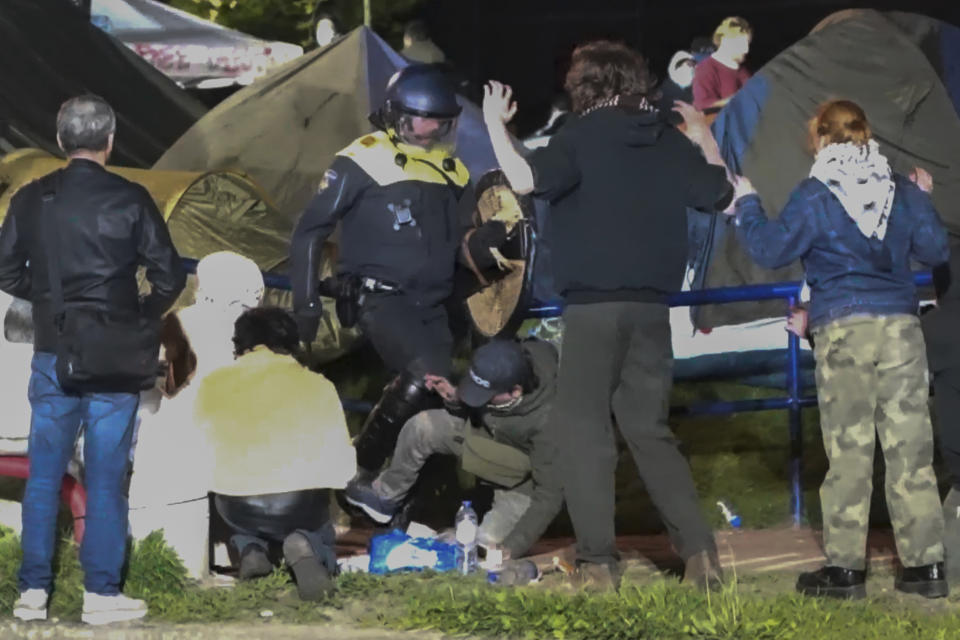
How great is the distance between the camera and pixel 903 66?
11422 mm

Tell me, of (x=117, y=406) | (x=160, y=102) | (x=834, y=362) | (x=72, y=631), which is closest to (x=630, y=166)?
(x=834, y=362)

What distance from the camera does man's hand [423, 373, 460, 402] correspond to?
284 inches

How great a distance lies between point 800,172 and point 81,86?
453 cm

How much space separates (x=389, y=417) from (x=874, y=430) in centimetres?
202

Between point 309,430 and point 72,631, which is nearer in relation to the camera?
point 72,631

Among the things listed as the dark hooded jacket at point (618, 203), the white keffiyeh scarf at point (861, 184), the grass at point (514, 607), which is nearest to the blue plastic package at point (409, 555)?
the grass at point (514, 607)

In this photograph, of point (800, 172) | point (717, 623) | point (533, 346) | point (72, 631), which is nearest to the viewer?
point (717, 623)

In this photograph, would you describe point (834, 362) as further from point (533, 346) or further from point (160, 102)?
point (160, 102)

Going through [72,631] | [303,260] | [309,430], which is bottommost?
[72,631]

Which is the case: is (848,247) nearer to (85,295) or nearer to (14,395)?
(85,295)

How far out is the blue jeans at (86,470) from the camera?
6.21m

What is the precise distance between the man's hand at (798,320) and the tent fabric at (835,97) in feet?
14.3

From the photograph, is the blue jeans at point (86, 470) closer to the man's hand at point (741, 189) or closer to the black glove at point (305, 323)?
the black glove at point (305, 323)

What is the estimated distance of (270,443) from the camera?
257 inches
